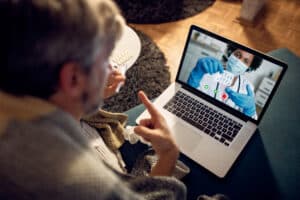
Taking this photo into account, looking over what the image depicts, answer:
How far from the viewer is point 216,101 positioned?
1122 mm

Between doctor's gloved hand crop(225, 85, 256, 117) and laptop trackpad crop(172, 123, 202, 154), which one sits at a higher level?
doctor's gloved hand crop(225, 85, 256, 117)

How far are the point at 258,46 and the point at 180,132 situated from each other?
1.42 metres

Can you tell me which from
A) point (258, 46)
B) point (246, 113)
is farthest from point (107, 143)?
point (258, 46)

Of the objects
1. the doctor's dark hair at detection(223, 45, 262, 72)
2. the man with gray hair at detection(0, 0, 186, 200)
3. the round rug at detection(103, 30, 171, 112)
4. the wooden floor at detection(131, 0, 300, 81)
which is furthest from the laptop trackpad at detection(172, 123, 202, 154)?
the wooden floor at detection(131, 0, 300, 81)

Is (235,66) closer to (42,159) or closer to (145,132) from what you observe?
(145,132)

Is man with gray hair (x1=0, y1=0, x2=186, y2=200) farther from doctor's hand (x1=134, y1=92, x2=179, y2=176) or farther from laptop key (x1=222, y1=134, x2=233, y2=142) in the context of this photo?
laptop key (x1=222, y1=134, x2=233, y2=142)

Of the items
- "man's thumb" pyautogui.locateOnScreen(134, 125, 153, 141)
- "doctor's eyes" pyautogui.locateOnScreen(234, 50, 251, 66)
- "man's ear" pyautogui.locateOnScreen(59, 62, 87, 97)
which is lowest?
"man's thumb" pyautogui.locateOnScreen(134, 125, 153, 141)

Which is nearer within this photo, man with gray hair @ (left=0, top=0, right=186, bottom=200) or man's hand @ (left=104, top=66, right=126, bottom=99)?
man with gray hair @ (left=0, top=0, right=186, bottom=200)

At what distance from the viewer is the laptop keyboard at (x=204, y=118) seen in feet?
3.45

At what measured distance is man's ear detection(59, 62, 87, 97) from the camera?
0.49m

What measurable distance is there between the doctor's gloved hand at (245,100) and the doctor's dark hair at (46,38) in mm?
647

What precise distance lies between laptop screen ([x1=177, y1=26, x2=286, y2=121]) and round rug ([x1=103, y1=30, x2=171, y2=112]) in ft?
2.20

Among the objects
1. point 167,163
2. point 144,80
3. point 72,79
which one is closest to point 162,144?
point 167,163

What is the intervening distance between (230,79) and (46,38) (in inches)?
29.2
